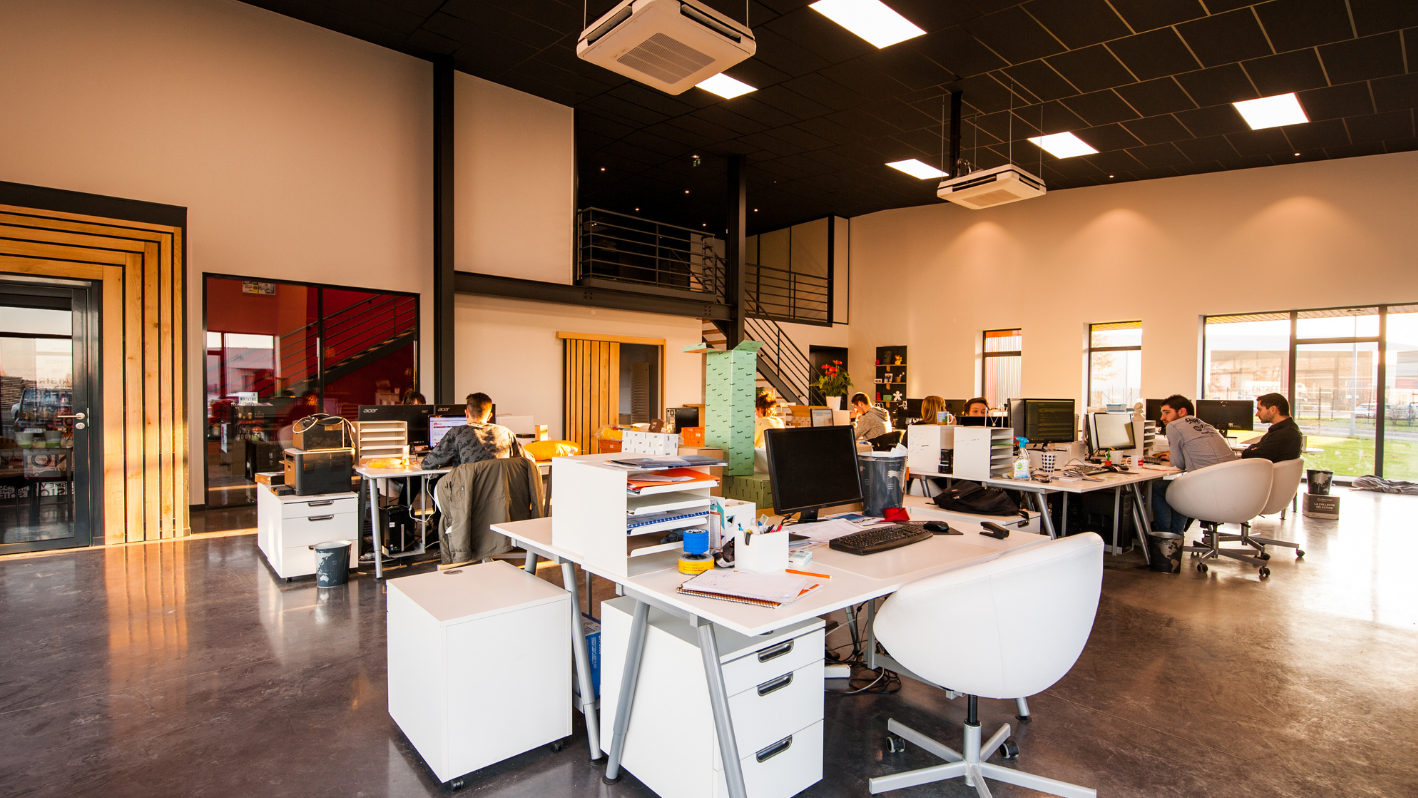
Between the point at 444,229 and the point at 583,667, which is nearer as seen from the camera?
the point at 583,667

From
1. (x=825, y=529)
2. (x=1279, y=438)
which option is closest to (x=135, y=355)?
(x=825, y=529)

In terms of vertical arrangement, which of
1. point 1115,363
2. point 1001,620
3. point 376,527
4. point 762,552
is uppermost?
point 1115,363

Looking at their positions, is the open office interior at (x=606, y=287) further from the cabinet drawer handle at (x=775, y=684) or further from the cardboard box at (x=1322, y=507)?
the cabinet drawer handle at (x=775, y=684)

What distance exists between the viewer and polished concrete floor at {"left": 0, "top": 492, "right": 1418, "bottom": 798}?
2311 mm

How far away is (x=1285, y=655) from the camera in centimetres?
346

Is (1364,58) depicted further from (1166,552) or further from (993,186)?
(1166,552)

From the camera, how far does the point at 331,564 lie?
4422 millimetres

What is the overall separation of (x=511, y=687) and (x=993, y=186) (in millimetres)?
6106

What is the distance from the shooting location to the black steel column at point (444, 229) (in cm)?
718

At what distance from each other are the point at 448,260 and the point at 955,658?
6.82 m

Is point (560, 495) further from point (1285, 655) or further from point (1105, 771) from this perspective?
point (1285, 655)

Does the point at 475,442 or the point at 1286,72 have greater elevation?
the point at 1286,72

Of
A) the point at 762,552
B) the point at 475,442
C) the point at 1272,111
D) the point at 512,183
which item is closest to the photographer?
the point at 762,552

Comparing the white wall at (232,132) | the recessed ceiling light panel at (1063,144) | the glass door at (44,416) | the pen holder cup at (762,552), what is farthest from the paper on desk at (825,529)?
the recessed ceiling light panel at (1063,144)
